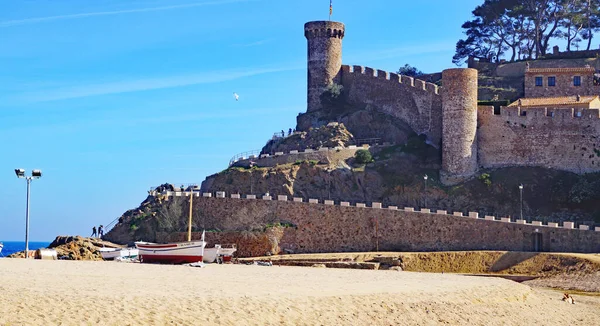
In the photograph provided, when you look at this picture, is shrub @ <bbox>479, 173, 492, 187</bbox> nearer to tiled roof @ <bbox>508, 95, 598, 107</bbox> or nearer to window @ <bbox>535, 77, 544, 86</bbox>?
tiled roof @ <bbox>508, 95, 598, 107</bbox>

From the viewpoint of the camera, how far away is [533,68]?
206 feet

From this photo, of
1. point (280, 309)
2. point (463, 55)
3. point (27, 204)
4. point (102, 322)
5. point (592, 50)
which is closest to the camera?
point (102, 322)

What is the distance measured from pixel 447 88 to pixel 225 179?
13597 millimetres

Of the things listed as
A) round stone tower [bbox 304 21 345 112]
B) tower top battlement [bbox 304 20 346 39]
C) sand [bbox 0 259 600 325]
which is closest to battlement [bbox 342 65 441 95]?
round stone tower [bbox 304 21 345 112]

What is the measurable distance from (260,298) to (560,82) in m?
40.0

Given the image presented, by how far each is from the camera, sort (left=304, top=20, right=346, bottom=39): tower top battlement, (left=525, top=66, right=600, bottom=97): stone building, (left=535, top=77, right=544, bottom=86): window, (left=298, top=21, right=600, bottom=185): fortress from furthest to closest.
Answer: (left=304, top=20, right=346, bottom=39): tower top battlement → (left=535, top=77, right=544, bottom=86): window → (left=525, top=66, right=600, bottom=97): stone building → (left=298, top=21, right=600, bottom=185): fortress

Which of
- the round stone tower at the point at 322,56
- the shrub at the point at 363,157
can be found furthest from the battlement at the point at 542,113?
the round stone tower at the point at 322,56

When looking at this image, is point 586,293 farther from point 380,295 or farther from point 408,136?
point 408,136

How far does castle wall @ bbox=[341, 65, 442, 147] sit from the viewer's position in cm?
5747

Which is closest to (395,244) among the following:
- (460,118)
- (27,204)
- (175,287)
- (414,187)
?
(414,187)

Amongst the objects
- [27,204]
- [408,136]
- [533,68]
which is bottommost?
[27,204]

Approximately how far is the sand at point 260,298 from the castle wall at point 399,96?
76.5 feet

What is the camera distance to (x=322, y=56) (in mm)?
64500

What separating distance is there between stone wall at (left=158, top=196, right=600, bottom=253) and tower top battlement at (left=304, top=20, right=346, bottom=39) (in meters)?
18.1
